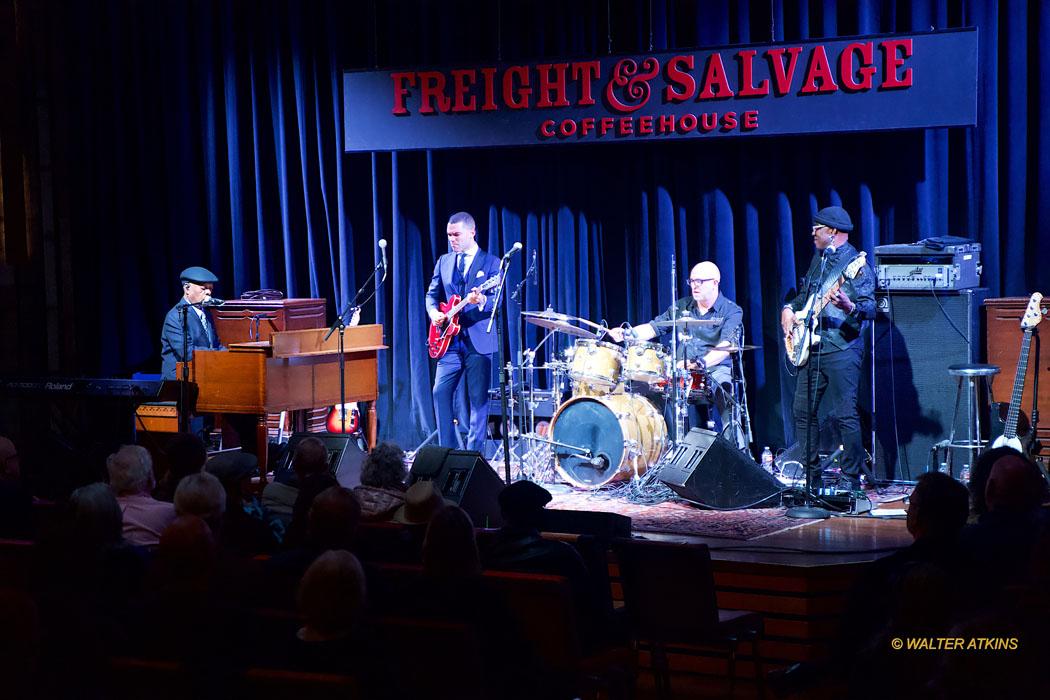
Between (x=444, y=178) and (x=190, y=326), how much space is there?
254 cm

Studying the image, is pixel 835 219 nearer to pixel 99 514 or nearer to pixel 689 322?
pixel 689 322

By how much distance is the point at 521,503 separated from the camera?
13.1 ft

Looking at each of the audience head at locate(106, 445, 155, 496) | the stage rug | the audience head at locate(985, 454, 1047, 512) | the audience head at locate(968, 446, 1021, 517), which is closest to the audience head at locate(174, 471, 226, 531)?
the audience head at locate(106, 445, 155, 496)

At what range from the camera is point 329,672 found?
284 cm

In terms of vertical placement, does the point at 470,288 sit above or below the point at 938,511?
above

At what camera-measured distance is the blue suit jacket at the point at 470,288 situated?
8.68 meters

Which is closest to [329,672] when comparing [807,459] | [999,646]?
[999,646]

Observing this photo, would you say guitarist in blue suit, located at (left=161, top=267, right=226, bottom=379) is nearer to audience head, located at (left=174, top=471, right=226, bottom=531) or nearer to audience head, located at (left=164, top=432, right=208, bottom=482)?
audience head, located at (left=164, top=432, right=208, bottom=482)

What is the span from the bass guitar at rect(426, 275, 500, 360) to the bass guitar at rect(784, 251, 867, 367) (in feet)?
7.70

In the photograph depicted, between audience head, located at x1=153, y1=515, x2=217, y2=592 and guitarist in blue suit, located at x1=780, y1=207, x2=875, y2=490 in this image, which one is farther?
guitarist in blue suit, located at x1=780, y1=207, x2=875, y2=490

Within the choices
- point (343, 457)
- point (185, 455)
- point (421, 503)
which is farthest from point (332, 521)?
point (343, 457)

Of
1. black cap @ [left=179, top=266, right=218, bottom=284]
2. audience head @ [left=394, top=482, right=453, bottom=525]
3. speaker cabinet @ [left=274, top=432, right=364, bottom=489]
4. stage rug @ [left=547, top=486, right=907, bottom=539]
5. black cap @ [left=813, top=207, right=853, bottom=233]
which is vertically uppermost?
black cap @ [left=813, top=207, right=853, bottom=233]

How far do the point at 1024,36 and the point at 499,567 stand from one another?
5.96 meters

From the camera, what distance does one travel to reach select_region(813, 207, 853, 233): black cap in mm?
7398
